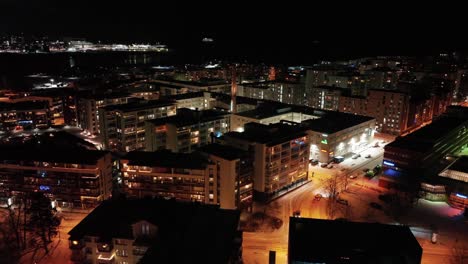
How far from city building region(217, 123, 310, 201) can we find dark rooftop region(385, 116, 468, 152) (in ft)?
19.0

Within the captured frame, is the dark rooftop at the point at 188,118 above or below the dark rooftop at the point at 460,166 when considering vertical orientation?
above

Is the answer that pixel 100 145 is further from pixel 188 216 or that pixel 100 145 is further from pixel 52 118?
pixel 188 216

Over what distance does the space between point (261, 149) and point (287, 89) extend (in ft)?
73.9

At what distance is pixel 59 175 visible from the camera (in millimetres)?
18172

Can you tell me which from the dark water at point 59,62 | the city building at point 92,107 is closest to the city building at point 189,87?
the city building at point 92,107

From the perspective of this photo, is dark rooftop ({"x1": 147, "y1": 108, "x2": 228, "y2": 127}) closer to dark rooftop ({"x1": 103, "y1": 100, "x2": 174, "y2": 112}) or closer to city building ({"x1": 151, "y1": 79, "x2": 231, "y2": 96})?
dark rooftop ({"x1": 103, "y1": 100, "x2": 174, "y2": 112})

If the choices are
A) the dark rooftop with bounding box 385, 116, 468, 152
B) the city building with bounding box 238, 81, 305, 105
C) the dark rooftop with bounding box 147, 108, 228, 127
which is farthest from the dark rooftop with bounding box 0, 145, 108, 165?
the city building with bounding box 238, 81, 305, 105

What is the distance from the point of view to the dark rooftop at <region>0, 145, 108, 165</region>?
59.2 feet

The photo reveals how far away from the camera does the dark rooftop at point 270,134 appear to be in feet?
64.3

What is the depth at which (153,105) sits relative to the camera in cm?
2922

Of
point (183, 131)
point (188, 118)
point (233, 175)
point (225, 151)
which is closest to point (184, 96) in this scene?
point (188, 118)

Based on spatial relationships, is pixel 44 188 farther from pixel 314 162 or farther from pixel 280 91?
pixel 280 91

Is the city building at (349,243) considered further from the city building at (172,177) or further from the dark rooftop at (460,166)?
the dark rooftop at (460,166)

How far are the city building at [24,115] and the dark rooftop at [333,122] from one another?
22.4m
